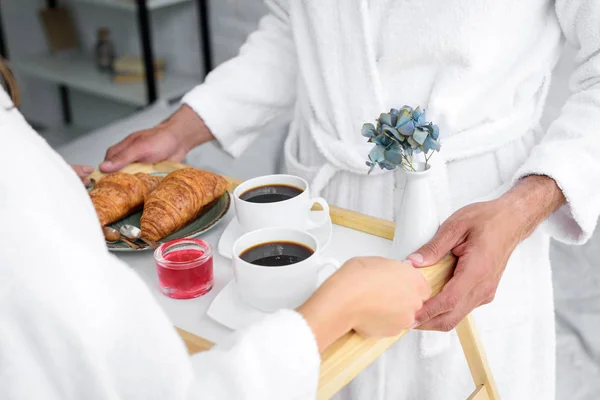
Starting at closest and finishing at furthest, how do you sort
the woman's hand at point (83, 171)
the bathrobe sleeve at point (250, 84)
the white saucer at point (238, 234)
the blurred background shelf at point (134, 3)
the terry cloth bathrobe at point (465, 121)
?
the white saucer at point (238, 234) < the terry cloth bathrobe at point (465, 121) < the woman's hand at point (83, 171) < the bathrobe sleeve at point (250, 84) < the blurred background shelf at point (134, 3)

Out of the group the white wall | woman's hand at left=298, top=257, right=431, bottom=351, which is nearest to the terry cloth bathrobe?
woman's hand at left=298, top=257, right=431, bottom=351

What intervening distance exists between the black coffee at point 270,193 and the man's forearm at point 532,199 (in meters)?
0.28

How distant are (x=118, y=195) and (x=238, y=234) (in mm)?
195

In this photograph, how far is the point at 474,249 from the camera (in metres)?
0.84

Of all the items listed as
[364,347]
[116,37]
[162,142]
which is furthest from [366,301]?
[116,37]

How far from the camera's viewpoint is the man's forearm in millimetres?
927

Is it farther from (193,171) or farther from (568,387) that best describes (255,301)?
(568,387)

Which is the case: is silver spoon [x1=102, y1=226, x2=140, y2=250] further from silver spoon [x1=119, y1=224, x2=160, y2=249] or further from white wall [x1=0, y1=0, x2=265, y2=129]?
white wall [x1=0, y1=0, x2=265, y2=129]

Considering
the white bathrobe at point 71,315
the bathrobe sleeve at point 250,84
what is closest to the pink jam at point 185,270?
the white bathrobe at point 71,315

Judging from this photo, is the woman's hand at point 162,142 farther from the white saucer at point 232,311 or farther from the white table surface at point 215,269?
the white saucer at point 232,311

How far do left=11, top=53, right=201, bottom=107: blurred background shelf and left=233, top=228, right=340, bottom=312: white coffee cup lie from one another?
223 cm

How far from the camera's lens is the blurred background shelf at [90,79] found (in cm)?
298

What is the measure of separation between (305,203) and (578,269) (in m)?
1.43

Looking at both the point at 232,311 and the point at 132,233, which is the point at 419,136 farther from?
the point at 132,233
